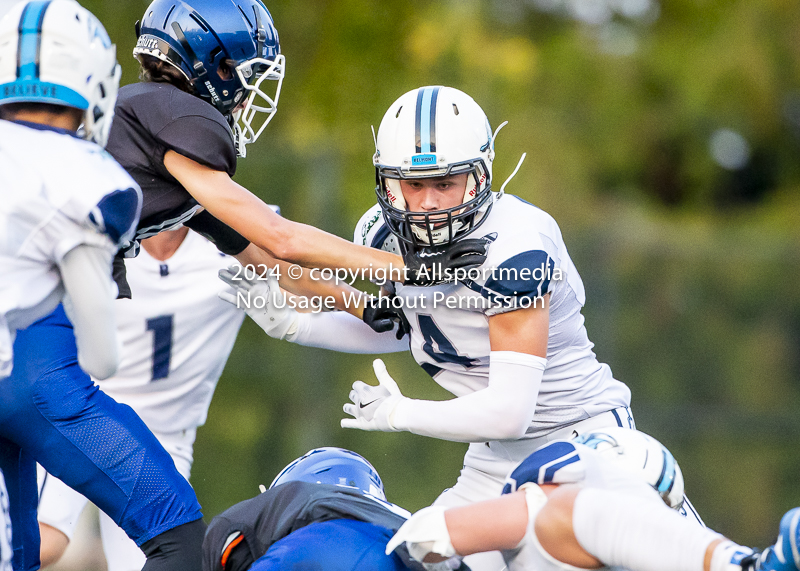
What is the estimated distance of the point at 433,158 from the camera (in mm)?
2930

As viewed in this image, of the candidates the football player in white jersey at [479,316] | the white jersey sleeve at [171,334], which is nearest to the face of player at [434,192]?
the football player in white jersey at [479,316]

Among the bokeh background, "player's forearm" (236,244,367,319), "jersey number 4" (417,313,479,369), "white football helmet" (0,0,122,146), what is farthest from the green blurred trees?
"white football helmet" (0,0,122,146)

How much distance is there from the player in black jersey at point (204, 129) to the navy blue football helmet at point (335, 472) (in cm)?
56

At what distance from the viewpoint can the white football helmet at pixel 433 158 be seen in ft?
9.65

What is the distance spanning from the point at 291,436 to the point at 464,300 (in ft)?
12.1

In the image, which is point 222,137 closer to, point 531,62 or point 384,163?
point 384,163

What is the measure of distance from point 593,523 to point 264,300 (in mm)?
1473

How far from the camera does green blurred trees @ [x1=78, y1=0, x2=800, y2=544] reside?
6438 millimetres

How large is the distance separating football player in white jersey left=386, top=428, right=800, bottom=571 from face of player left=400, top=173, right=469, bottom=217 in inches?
33.8

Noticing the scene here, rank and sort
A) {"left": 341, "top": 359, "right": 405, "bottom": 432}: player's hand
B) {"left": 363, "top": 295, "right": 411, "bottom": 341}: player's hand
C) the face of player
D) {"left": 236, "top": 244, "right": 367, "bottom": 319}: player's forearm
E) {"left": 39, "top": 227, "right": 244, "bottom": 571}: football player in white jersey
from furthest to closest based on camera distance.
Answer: {"left": 39, "top": 227, "right": 244, "bottom": 571}: football player in white jersey, {"left": 236, "top": 244, "right": 367, "bottom": 319}: player's forearm, {"left": 363, "top": 295, "right": 411, "bottom": 341}: player's hand, the face of player, {"left": 341, "top": 359, "right": 405, "bottom": 432}: player's hand

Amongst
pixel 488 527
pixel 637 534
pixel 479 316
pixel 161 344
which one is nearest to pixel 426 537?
pixel 488 527

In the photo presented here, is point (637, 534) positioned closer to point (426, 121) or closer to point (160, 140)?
point (426, 121)

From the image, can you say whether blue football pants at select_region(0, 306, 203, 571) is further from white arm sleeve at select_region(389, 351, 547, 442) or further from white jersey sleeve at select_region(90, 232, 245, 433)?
white jersey sleeve at select_region(90, 232, 245, 433)

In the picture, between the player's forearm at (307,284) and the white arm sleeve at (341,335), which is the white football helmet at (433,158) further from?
the white arm sleeve at (341,335)
